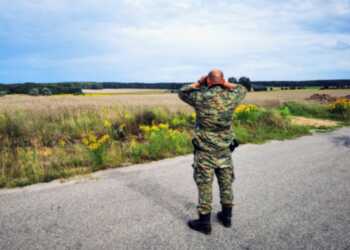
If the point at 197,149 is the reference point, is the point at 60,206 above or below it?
below

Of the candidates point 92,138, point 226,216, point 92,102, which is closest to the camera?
point 226,216

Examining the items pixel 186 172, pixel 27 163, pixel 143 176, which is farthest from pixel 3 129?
pixel 186 172

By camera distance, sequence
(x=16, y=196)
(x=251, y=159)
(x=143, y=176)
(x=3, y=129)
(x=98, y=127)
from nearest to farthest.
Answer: (x=16, y=196)
(x=143, y=176)
(x=251, y=159)
(x=3, y=129)
(x=98, y=127)

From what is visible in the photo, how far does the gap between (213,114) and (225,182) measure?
83cm

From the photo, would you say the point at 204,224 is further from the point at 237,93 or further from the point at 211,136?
the point at 237,93

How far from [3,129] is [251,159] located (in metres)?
7.50

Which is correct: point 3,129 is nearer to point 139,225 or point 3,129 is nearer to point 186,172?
point 186,172

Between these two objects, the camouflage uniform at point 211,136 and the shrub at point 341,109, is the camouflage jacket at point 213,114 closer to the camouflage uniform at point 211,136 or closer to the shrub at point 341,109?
the camouflage uniform at point 211,136

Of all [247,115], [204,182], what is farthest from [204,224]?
[247,115]

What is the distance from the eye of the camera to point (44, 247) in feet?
9.36

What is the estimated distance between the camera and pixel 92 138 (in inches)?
251

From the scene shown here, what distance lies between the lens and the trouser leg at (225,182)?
123 inches

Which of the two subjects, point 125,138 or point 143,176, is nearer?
point 143,176

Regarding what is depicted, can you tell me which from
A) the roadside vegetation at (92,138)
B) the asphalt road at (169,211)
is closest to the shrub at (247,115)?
the roadside vegetation at (92,138)
